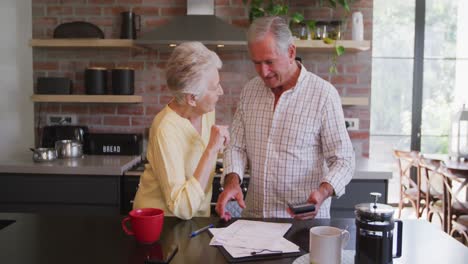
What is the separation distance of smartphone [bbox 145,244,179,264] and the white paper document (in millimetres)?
114

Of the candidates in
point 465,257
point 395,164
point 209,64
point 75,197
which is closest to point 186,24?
point 75,197

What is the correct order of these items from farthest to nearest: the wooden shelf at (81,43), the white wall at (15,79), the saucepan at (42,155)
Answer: the white wall at (15,79) → the wooden shelf at (81,43) → the saucepan at (42,155)

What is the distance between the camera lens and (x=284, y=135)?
1.93 metres

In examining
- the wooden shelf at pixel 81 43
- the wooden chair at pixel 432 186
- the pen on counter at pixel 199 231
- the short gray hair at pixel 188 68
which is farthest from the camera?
the wooden chair at pixel 432 186

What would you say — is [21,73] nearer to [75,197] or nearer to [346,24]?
[75,197]

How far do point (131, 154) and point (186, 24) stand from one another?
101 centimetres

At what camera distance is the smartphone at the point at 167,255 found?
1247 mm

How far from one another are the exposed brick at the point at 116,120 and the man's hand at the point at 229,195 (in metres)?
1.93

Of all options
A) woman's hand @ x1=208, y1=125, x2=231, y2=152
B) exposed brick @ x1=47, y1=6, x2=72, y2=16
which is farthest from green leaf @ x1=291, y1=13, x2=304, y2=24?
woman's hand @ x1=208, y1=125, x2=231, y2=152

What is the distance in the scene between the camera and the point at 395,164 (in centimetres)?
507

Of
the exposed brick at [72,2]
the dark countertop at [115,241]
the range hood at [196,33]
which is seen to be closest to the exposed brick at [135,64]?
the range hood at [196,33]

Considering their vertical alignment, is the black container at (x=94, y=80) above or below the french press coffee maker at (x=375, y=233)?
above

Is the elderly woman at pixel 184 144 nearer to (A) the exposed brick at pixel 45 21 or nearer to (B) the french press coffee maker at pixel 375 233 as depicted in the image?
(B) the french press coffee maker at pixel 375 233

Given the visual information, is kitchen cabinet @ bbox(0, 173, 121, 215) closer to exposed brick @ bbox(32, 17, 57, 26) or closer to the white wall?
the white wall
